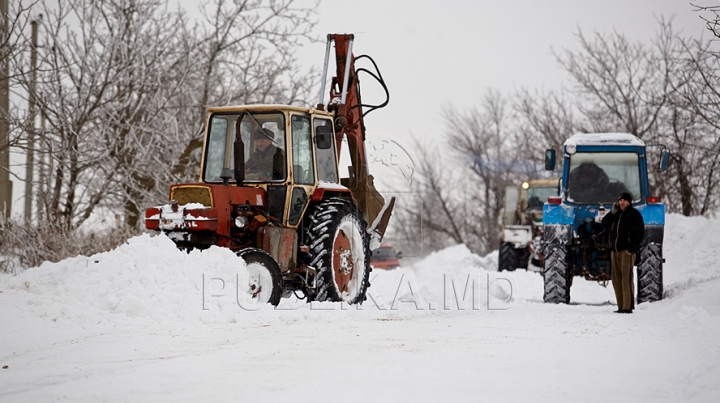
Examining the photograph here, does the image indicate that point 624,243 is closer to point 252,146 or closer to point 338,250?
point 338,250

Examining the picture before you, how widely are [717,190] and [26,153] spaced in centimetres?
1763

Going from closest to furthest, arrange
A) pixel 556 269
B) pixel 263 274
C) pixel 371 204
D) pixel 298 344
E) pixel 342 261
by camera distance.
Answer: pixel 298 344
pixel 263 274
pixel 342 261
pixel 371 204
pixel 556 269

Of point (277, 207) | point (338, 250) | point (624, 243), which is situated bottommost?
point (338, 250)

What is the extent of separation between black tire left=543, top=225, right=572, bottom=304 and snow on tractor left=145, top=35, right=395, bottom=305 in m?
3.32

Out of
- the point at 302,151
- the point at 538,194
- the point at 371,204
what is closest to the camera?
the point at 302,151

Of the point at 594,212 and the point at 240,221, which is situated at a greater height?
the point at 594,212

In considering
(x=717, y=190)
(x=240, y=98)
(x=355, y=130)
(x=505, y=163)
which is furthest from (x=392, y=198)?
(x=505, y=163)

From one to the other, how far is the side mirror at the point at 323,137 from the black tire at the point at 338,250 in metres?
0.70

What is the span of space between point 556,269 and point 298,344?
284 inches

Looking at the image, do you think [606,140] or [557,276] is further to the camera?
[606,140]

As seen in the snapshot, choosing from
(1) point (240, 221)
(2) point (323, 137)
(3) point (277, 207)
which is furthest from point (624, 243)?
(1) point (240, 221)

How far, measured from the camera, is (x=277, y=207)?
10.8 m

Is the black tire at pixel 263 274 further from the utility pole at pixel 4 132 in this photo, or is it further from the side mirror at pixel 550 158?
the side mirror at pixel 550 158

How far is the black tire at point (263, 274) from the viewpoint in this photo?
32.6 ft
